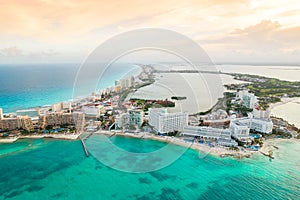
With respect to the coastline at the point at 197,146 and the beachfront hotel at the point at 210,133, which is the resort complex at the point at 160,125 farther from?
the coastline at the point at 197,146

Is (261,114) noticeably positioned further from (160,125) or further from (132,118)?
(132,118)

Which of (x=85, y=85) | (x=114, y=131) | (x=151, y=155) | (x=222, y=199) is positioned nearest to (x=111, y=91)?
(x=85, y=85)

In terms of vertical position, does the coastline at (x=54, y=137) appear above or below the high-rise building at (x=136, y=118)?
below

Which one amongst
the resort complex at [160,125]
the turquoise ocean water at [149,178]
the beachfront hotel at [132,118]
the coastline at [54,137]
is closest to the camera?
the turquoise ocean water at [149,178]

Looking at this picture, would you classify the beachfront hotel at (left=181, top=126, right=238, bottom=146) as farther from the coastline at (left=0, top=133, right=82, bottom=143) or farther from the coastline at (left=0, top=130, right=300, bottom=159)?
the coastline at (left=0, top=133, right=82, bottom=143)

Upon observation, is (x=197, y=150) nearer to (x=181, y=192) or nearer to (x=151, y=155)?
(x=151, y=155)

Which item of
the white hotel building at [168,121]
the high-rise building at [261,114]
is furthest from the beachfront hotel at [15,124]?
the high-rise building at [261,114]

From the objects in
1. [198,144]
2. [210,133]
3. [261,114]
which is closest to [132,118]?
[198,144]
